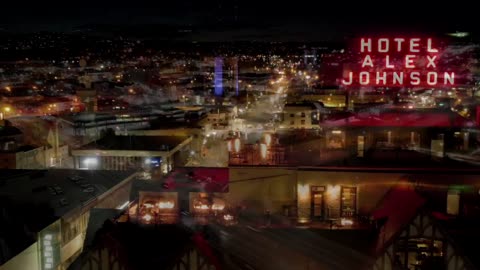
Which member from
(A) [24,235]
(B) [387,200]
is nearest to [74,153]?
(A) [24,235]

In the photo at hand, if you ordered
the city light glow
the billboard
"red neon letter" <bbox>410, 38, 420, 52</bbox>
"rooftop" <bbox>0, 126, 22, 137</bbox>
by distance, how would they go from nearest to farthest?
the city light glow → the billboard → "red neon letter" <bbox>410, 38, 420, 52</bbox> → "rooftop" <bbox>0, 126, 22, 137</bbox>

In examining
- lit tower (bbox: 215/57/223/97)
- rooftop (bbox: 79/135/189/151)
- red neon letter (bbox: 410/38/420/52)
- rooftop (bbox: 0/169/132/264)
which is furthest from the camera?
lit tower (bbox: 215/57/223/97)

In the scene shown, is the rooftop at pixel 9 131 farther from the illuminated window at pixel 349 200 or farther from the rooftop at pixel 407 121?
the illuminated window at pixel 349 200

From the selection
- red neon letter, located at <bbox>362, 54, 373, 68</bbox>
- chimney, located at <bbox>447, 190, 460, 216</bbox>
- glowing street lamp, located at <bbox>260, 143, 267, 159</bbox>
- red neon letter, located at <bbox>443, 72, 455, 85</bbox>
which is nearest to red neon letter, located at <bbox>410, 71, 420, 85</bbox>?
red neon letter, located at <bbox>443, 72, 455, 85</bbox>

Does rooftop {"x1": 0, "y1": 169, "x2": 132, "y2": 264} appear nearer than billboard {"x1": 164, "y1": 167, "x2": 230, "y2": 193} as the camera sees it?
No

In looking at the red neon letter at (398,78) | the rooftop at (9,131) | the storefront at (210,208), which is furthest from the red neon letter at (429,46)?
the rooftop at (9,131)

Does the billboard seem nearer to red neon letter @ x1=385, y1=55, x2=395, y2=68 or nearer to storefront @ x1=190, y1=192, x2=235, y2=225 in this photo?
storefront @ x1=190, y1=192, x2=235, y2=225
